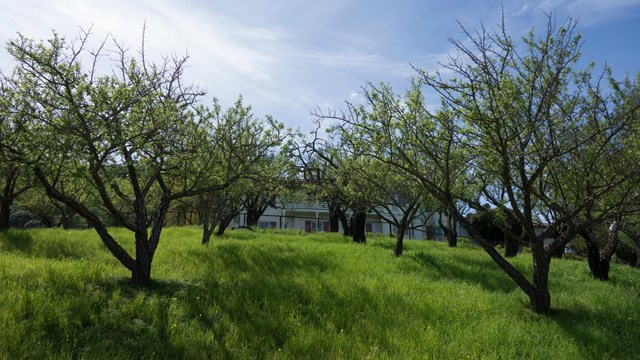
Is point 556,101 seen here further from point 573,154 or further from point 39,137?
point 39,137

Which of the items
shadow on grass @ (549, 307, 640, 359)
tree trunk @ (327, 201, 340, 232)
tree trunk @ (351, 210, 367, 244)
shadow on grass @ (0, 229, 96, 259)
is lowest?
shadow on grass @ (549, 307, 640, 359)

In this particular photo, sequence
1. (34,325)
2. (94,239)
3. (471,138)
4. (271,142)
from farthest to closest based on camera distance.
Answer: (94,239), (271,142), (471,138), (34,325)

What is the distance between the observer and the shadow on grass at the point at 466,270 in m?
11.8

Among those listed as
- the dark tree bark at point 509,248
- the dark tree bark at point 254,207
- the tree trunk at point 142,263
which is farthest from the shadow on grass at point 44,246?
the dark tree bark at point 509,248

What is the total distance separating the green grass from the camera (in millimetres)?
5410

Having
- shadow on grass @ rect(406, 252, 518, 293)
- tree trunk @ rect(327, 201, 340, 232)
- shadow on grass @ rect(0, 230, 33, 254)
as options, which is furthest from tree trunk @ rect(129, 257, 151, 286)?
tree trunk @ rect(327, 201, 340, 232)

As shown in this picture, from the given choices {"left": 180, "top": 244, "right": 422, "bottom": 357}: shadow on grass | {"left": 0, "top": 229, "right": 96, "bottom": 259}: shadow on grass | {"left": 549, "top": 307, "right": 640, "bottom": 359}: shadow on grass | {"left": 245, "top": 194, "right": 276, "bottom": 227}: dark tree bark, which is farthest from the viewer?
{"left": 245, "top": 194, "right": 276, "bottom": 227}: dark tree bark

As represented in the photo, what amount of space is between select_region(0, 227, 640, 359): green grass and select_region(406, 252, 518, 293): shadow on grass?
2.15 ft

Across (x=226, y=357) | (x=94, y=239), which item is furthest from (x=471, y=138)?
(x=94, y=239)

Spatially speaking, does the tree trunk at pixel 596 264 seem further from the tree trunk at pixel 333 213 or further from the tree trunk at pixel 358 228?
the tree trunk at pixel 333 213

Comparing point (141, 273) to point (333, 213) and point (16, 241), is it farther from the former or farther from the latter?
point (333, 213)

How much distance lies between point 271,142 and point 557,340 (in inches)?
273

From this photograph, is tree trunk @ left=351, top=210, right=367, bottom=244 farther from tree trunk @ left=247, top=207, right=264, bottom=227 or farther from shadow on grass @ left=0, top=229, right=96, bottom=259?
tree trunk @ left=247, top=207, right=264, bottom=227

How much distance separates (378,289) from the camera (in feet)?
29.7
